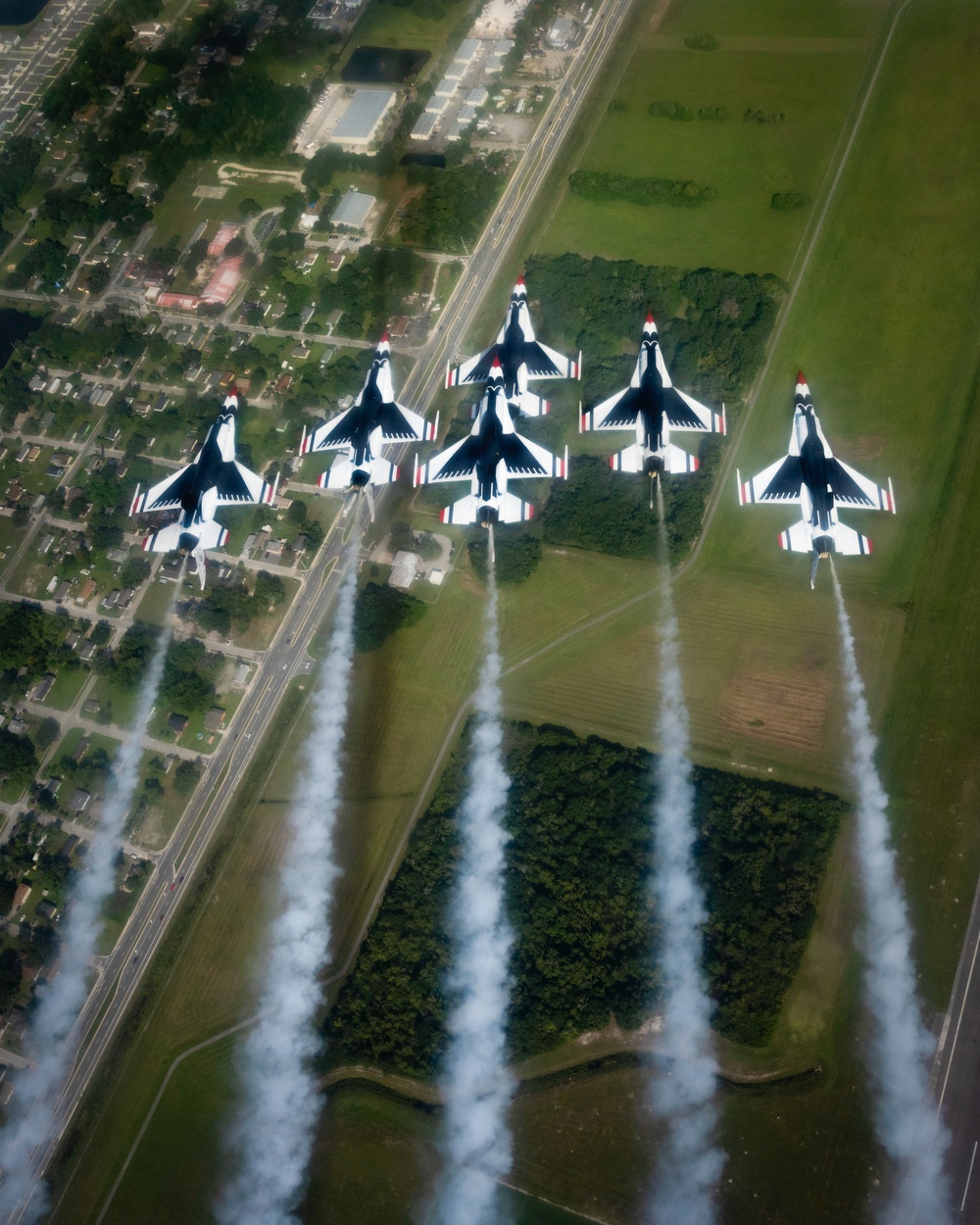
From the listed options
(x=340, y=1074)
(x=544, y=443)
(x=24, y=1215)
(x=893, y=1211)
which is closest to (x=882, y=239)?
(x=544, y=443)

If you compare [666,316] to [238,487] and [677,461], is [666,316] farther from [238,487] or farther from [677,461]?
[238,487]

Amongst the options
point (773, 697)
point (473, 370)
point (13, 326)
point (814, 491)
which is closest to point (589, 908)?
point (773, 697)

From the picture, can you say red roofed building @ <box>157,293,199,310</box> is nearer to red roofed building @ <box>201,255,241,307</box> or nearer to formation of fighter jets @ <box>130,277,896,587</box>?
red roofed building @ <box>201,255,241,307</box>

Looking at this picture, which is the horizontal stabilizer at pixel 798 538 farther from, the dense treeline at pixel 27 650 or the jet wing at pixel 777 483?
the dense treeline at pixel 27 650

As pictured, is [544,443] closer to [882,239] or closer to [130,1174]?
[882,239]

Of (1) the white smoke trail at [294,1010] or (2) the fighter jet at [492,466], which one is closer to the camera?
(1) the white smoke trail at [294,1010]

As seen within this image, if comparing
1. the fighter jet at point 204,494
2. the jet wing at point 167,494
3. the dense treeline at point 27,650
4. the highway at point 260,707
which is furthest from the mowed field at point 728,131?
the dense treeline at point 27,650

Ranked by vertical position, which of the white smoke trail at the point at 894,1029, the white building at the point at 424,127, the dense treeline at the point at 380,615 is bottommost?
the white smoke trail at the point at 894,1029
